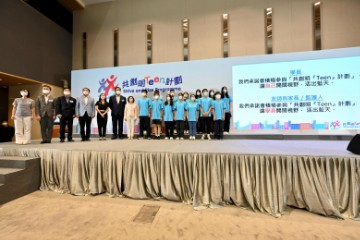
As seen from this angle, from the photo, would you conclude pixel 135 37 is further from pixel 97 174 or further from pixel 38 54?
pixel 97 174

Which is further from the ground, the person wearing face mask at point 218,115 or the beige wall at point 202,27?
the beige wall at point 202,27

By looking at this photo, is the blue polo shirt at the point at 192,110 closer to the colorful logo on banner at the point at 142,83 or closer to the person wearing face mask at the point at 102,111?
the colorful logo on banner at the point at 142,83

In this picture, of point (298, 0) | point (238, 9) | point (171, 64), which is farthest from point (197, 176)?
point (298, 0)

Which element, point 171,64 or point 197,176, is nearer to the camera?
point 197,176

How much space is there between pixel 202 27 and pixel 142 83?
8.20 feet

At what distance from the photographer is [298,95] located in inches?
159

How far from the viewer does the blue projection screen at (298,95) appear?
3834 millimetres

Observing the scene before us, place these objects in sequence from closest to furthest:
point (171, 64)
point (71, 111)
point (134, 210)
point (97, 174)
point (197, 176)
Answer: point (134, 210) < point (197, 176) < point (97, 174) < point (71, 111) < point (171, 64)

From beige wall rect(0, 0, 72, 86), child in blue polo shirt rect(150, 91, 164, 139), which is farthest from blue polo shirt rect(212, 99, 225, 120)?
beige wall rect(0, 0, 72, 86)

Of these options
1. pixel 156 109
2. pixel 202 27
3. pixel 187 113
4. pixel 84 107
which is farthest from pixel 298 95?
pixel 84 107

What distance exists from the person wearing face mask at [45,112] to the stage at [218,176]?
2.86 feet

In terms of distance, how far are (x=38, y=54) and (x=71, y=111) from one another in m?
3.41

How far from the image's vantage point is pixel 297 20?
4.98 metres

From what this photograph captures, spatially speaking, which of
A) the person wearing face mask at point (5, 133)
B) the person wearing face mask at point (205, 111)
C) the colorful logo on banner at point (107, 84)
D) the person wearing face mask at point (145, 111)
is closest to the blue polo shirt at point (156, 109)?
the person wearing face mask at point (145, 111)
